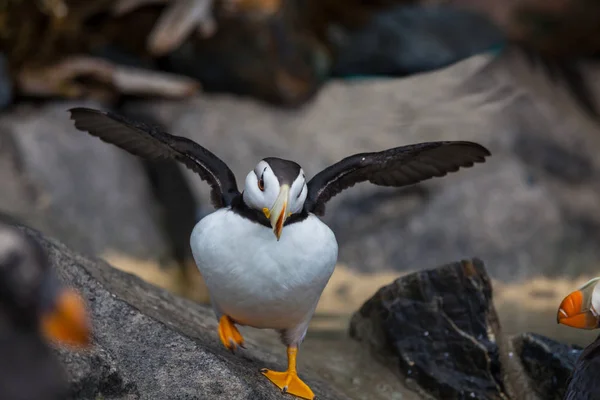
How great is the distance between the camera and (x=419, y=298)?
3527 millimetres

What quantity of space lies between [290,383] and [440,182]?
3.87m

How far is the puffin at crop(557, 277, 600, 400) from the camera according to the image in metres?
2.48

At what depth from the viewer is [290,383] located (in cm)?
272

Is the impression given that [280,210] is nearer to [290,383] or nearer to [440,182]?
[290,383]

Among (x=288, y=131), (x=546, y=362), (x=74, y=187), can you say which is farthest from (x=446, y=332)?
(x=74, y=187)

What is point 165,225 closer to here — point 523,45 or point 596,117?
point 523,45

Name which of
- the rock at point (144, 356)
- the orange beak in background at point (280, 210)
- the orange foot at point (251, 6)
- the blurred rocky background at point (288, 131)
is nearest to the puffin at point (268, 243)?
the orange beak in background at point (280, 210)

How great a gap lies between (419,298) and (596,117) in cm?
406

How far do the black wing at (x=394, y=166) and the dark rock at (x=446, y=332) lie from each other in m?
0.54

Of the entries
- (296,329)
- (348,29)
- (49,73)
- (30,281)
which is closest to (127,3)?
(49,73)

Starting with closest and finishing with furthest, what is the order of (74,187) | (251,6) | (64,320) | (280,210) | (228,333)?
(64,320), (280,210), (228,333), (74,187), (251,6)

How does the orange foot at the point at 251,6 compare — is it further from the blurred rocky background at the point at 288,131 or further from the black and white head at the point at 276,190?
the black and white head at the point at 276,190

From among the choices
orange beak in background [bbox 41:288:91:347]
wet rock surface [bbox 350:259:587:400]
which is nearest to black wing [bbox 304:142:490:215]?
wet rock surface [bbox 350:259:587:400]

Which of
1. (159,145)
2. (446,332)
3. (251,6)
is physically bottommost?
(446,332)
